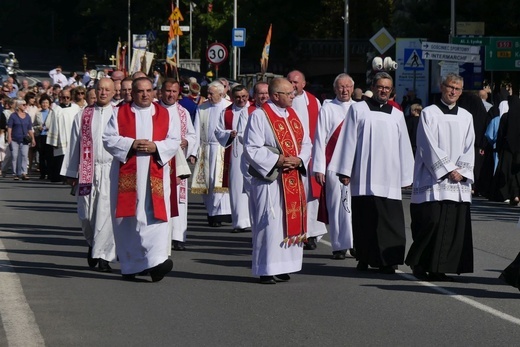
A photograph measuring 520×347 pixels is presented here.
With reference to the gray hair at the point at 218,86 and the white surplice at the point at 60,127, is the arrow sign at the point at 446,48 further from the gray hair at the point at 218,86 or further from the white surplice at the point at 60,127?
the gray hair at the point at 218,86

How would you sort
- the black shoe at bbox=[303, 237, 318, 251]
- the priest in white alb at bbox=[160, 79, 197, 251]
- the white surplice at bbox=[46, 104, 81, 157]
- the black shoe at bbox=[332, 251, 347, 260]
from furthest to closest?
the white surplice at bbox=[46, 104, 81, 157] → the black shoe at bbox=[303, 237, 318, 251] → the priest in white alb at bbox=[160, 79, 197, 251] → the black shoe at bbox=[332, 251, 347, 260]

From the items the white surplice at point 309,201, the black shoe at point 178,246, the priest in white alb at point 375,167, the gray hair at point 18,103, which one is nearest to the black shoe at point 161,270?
the priest in white alb at point 375,167

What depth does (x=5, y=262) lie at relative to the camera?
14.3m

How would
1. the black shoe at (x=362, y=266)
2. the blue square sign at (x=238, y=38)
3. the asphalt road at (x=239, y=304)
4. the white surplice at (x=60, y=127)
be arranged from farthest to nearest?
the blue square sign at (x=238, y=38), the white surplice at (x=60, y=127), the black shoe at (x=362, y=266), the asphalt road at (x=239, y=304)

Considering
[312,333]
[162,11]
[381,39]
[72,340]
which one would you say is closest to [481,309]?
[312,333]

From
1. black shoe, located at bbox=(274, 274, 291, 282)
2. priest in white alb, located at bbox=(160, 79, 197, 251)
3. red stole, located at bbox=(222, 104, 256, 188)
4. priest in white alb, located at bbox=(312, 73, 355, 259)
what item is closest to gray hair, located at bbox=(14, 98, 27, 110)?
red stole, located at bbox=(222, 104, 256, 188)

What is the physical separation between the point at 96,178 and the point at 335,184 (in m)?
2.50

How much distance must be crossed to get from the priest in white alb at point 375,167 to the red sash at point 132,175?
73.8 inches

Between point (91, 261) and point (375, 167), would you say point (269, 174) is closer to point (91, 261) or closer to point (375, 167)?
point (375, 167)

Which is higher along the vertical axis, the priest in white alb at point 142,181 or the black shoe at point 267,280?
the priest in white alb at point 142,181

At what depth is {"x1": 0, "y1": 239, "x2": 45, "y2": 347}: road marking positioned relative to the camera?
9.61 m

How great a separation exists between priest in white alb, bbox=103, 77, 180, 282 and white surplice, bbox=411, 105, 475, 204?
2.24 m

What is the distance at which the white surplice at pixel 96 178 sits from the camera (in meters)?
13.9

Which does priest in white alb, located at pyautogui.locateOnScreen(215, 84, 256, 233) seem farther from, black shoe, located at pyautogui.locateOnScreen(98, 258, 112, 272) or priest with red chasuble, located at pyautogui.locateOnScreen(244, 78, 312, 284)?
priest with red chasuble, located at pyautogui.locateOnScreen(244, 78, 312, 284)
